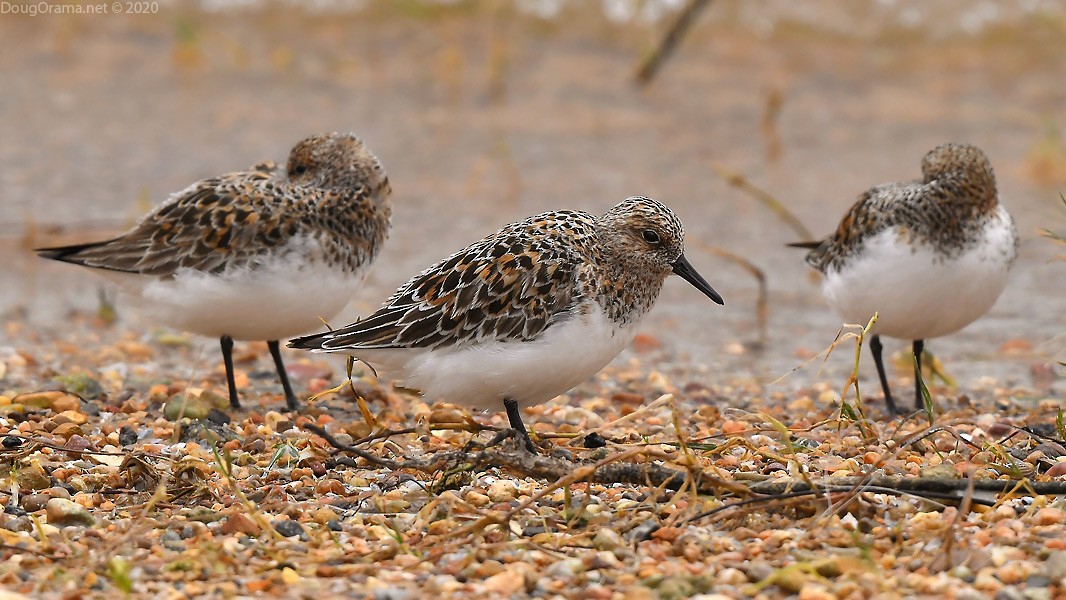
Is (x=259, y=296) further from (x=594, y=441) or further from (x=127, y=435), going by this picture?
(x=594, y=441)

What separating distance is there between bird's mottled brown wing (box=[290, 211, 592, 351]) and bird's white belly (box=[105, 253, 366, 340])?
969mm

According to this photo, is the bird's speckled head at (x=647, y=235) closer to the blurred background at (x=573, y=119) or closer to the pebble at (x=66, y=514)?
the pebble at (x=66, y=514)

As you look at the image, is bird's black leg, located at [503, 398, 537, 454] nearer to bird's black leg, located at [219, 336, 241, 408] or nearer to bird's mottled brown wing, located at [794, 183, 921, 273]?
bird's black leg, located at [219, 336, 241, 408]

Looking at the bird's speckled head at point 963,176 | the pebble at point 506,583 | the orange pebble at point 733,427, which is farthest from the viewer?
the bird's speckled head at point 963,176

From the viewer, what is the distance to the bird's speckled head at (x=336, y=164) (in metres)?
6.66

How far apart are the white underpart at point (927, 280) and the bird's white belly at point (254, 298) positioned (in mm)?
2496

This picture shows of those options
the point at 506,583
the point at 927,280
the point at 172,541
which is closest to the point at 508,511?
the point at 506,583

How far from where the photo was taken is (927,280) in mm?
6422

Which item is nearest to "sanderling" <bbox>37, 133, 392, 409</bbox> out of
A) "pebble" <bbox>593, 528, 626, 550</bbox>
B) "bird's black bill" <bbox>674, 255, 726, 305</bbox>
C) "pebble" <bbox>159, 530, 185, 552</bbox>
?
"bird's black bill" <bbox>674, 255, 726, 305</bbox>

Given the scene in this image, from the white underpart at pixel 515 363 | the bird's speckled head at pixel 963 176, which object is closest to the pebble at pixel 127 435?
the white underpart at pixel 515 363

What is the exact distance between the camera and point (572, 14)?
14547 millimetres

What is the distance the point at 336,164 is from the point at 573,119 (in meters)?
6.37

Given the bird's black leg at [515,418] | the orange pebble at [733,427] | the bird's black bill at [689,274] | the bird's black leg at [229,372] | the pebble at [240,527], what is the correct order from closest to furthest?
the pebble at [240,527]
the bird's black leg at [515,418]
the bird's black bill at [689,274]
the orange pebble at [733,427]
the bird's black leg at [229,372]

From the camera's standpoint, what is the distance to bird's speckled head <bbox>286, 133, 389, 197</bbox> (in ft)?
21.9
